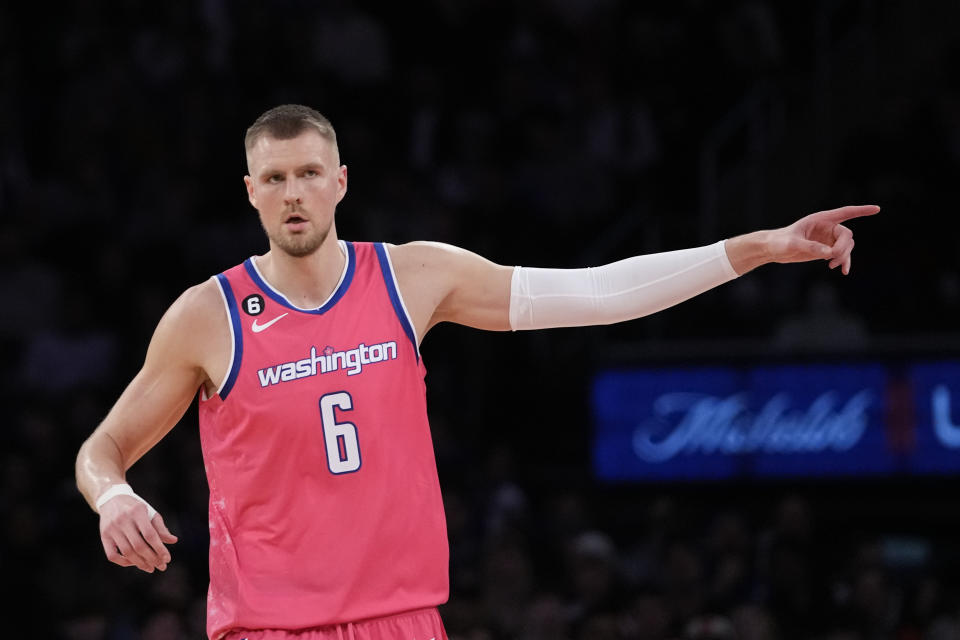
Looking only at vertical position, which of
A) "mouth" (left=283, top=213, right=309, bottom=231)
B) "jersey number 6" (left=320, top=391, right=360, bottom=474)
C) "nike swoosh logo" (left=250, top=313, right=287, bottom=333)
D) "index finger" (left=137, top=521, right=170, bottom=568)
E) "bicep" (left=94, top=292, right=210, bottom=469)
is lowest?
"index finger" (left=137, top=521, right=170, bottom=568)

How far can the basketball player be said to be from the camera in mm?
4172

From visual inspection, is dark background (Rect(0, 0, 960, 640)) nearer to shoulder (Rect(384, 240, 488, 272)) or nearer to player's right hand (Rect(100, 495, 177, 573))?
shoulder (Rect(384, 240, 488, 272))

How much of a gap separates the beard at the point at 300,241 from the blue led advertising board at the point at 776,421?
587 cm

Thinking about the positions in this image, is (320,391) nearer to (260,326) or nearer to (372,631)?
(260,326)

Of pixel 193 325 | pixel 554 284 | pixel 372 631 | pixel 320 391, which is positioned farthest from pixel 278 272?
pixel 372 631

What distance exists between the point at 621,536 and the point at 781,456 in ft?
4.00

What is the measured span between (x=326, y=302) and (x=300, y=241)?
0.65 ft

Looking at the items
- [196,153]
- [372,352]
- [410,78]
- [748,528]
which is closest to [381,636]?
[372,352]

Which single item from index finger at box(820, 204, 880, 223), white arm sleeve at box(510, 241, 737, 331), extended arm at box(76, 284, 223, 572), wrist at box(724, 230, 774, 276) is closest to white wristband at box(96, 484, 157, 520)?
extended arm at box(76, 284, 223, 572)

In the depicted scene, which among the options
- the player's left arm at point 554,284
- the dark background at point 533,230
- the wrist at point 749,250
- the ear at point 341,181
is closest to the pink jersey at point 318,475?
the player's left arm at point 554,284

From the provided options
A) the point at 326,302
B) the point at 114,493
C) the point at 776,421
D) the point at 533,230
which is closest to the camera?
the point at 114,493

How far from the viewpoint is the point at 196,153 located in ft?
38.1

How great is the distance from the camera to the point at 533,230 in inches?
458

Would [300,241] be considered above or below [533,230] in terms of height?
below
